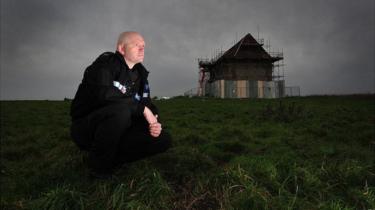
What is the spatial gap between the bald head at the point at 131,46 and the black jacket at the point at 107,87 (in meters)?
0.07

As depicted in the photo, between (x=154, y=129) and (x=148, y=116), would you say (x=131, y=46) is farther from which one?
(x=154, y=129)

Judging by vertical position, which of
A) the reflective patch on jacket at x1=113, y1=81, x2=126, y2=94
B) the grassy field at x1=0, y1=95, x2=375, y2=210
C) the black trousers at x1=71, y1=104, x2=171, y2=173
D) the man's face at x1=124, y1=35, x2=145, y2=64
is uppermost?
the man's face at x1=124, y1=35, x2=145, y2=64

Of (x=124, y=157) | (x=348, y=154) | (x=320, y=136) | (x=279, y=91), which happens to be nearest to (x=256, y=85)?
(x=279, y=91)

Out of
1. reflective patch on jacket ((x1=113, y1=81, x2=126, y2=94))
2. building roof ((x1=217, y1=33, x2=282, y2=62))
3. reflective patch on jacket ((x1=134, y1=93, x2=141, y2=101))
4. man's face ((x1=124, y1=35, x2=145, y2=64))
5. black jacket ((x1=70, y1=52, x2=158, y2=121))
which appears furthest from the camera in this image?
building roof ((x1=217, y1=33, x2=282, y2=62))

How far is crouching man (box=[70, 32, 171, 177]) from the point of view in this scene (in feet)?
11.7

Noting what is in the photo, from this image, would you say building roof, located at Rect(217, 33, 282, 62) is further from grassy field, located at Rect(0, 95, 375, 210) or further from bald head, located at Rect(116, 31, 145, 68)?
bald head, located at Rect(116, 31, 145, 68)

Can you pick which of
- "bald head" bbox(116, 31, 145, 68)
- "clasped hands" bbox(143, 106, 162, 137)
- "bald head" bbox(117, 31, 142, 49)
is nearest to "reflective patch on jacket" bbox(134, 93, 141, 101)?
"clasped hands" bbox(143, 106, 162, 137)

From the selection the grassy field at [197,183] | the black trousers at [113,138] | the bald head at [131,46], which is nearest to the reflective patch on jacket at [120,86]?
the black trousers at [113,138]

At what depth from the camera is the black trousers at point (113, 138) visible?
361 centimetres

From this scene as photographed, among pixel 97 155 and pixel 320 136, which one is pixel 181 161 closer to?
pixel 97 155

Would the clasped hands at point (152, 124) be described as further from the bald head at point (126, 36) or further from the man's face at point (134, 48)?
the bald head at point (126, 36)

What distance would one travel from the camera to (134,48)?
3775 mm

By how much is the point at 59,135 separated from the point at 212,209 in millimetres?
6062

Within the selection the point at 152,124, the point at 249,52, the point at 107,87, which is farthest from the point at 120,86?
the point at 249,52
